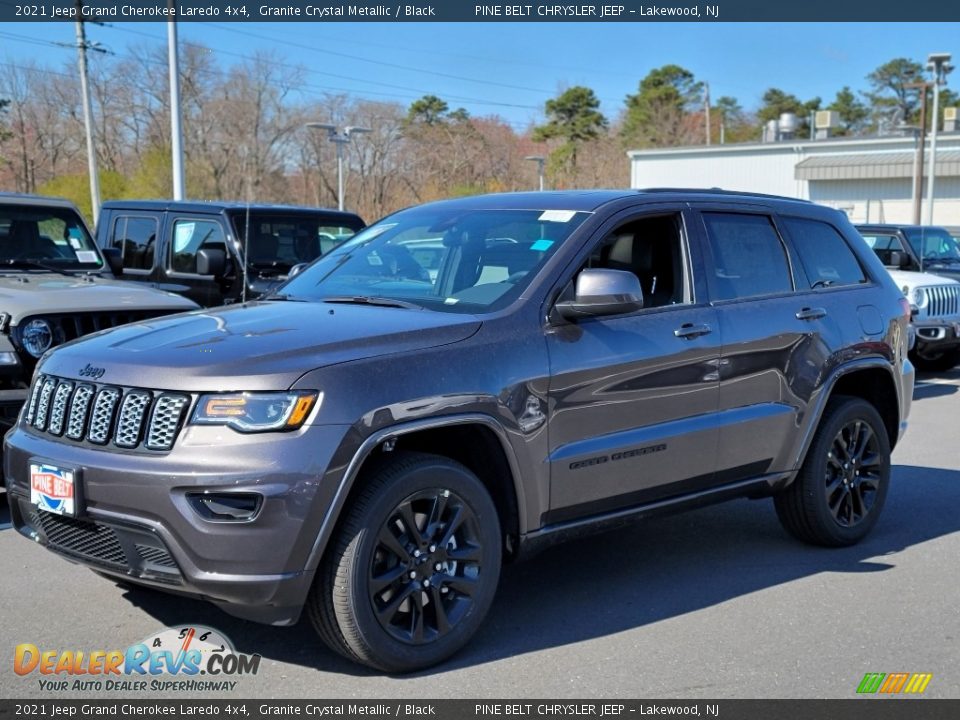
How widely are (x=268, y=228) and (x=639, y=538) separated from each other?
18.0 feet

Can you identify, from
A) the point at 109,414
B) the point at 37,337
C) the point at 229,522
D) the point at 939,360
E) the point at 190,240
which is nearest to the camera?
the point at 229,522

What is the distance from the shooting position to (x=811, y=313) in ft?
18.6

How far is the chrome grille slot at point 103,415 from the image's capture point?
392 cm

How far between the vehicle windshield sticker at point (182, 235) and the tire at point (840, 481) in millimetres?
6516

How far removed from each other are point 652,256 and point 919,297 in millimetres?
9259

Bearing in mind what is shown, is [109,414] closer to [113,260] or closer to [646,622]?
[646,622]

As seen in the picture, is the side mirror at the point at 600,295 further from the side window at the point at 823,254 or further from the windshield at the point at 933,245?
the windshield at the point at 933,245

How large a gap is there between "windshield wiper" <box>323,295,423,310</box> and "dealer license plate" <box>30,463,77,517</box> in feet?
4.64

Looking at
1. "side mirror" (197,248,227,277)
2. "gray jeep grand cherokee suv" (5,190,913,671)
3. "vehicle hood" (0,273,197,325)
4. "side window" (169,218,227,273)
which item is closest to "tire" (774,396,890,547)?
"gray jeep grand cherokee suv" (5,190,913,671)

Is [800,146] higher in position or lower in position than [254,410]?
higher

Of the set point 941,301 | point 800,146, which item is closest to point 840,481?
point 941,301

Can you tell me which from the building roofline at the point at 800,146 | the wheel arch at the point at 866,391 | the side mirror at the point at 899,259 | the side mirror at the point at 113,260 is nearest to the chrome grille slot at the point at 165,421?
the wheel arch at the point at 866,391

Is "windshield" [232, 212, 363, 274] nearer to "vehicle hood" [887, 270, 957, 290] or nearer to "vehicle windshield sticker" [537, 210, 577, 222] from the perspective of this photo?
"vehicle windshield sticker" [537, 210, 577, 222]

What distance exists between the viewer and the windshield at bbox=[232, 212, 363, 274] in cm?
1011
